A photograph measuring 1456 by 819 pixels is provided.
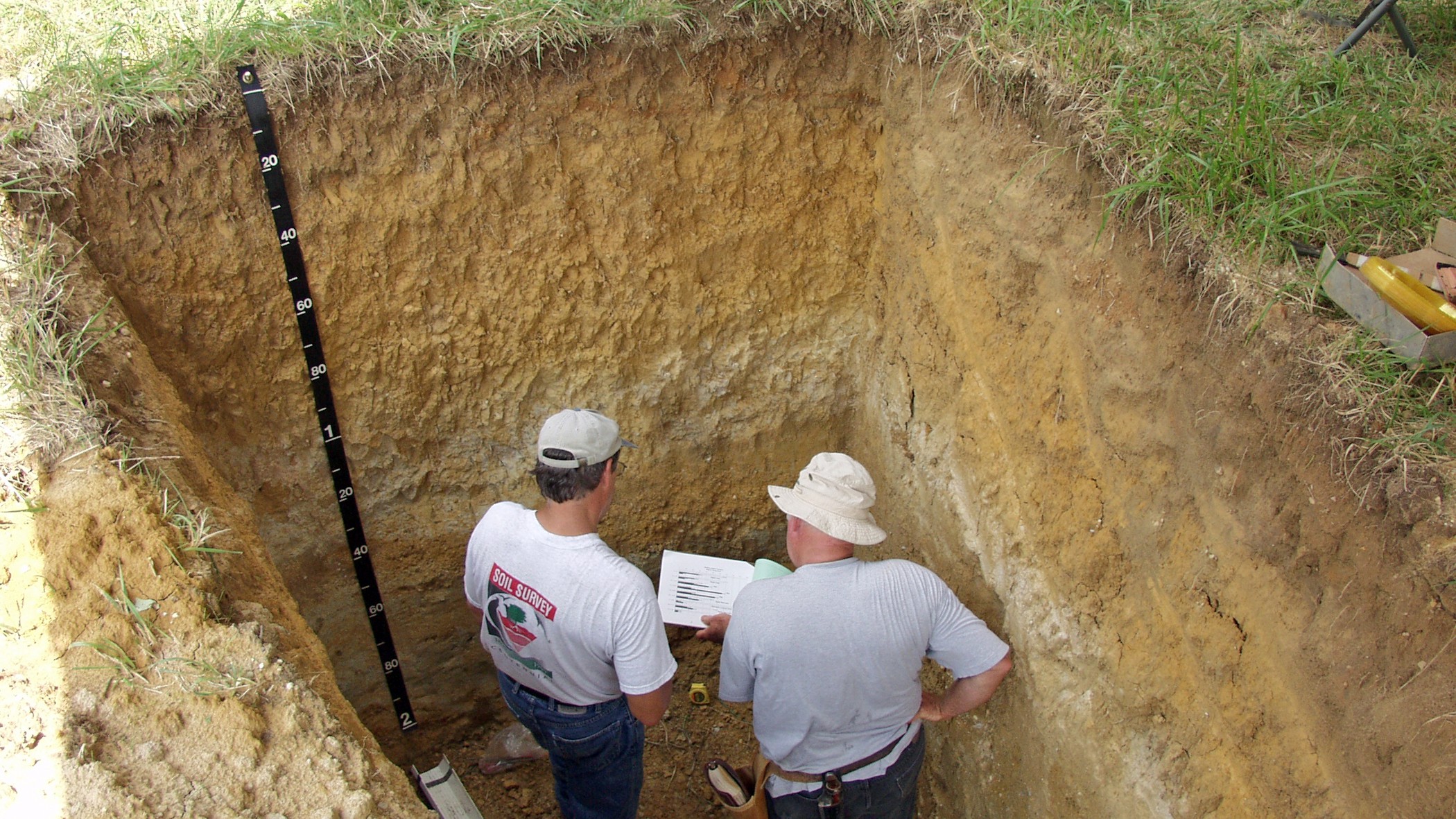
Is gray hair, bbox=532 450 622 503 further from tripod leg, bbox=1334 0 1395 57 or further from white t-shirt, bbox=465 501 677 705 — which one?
tripod leg, bbox=1334 0 1395 57

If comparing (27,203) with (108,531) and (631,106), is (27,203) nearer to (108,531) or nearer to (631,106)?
(108,531)

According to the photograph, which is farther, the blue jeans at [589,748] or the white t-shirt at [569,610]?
the blue jeans at [589,748]

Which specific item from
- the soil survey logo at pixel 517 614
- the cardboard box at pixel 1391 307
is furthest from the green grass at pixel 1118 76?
the soil survey logo at pixel 517 614

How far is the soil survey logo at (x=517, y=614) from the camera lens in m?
2.66

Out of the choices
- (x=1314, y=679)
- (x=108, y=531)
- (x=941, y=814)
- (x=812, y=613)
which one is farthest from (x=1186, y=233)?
(x=108, y=531)

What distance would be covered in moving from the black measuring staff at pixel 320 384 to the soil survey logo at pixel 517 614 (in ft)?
3.60

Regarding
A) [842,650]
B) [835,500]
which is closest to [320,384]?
[835,500]

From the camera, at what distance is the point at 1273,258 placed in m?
2.36

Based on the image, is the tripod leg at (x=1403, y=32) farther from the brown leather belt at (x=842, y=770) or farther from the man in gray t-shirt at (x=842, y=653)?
the brown leather belt at (x=842, y=770)

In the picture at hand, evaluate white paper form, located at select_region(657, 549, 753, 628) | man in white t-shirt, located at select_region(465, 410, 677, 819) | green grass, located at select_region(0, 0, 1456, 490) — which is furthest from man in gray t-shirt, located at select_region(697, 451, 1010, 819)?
green grass, located at select_region(0, 0, 1456, 490)

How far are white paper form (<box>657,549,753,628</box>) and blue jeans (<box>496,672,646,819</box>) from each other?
2.41ft

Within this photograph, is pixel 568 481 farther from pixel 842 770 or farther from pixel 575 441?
pixel 842 770

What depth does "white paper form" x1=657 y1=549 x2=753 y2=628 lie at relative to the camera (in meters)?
3.74

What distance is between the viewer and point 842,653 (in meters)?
2.53
